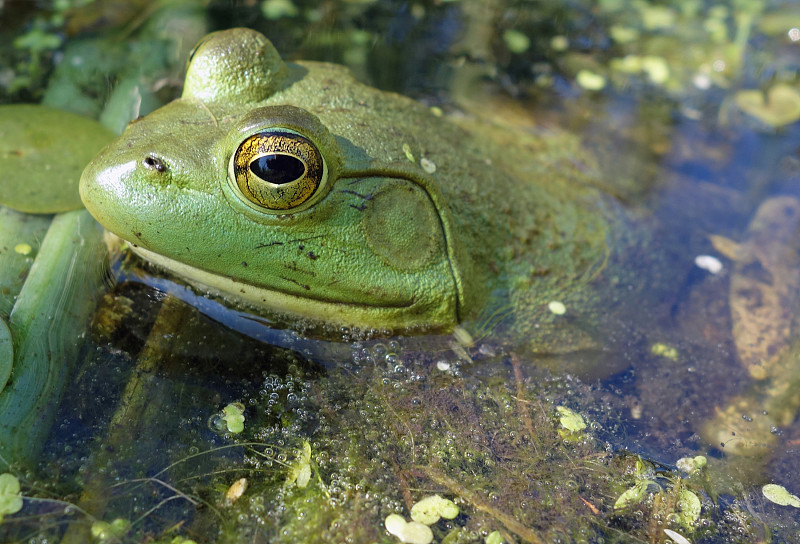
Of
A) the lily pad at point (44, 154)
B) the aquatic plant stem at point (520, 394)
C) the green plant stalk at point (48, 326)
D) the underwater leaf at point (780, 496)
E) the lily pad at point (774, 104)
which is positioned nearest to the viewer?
the green plant stalk at point (48, 326)

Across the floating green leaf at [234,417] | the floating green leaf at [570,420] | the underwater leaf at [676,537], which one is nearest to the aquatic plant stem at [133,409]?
the floating green leaf at [234,417]

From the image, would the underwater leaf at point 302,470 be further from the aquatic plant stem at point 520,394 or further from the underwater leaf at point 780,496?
the underwater leaf at point 780,496

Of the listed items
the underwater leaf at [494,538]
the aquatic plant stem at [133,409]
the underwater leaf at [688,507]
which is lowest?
the underwater leaf at [688,507]

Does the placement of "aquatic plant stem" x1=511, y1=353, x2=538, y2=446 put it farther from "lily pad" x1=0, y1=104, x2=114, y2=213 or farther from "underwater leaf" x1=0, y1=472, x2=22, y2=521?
"lily pad" x1=0, y1=104, x2=114, y2=213

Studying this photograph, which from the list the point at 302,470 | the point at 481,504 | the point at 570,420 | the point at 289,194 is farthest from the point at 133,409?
the point at 570,420

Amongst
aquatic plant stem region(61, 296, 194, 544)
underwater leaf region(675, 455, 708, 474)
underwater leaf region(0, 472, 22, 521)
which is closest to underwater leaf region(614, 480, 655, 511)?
underwater leaf region(675, 455, 708, 474)

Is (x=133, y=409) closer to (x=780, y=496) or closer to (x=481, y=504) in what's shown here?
(x=481, y=504)
